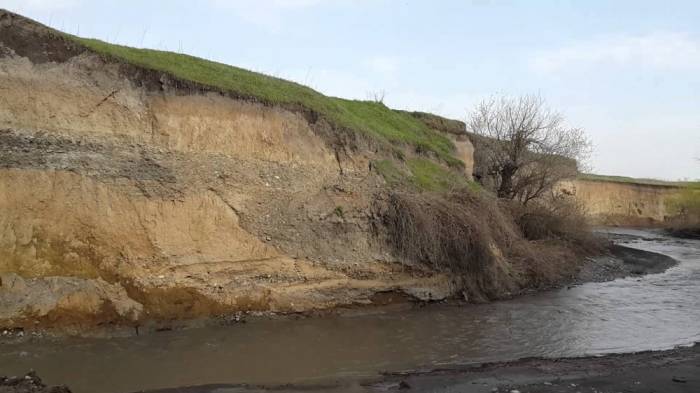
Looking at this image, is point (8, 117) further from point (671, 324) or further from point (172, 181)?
point (671, 324)

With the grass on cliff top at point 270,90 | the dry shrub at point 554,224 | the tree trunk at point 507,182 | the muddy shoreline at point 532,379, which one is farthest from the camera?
the tree trunk at point 507,182

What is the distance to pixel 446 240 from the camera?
12.0 m

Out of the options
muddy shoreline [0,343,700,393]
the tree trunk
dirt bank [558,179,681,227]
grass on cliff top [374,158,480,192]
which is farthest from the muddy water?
dirt bank [558,179,681,227]

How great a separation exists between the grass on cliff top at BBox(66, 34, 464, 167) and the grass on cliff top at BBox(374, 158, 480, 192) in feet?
2.28

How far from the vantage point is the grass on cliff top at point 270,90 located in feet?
35.9

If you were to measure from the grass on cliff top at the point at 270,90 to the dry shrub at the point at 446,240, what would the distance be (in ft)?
8.14

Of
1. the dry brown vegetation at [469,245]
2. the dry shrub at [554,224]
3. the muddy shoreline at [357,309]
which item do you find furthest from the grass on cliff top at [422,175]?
the muddy shoreline at [357,309]

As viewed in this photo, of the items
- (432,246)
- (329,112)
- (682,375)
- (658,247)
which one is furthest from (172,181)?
(658,247)

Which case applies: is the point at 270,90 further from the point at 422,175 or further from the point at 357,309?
the point at 357,309

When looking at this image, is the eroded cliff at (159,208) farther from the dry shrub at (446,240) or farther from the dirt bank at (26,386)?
the dirt bank at (26,386)

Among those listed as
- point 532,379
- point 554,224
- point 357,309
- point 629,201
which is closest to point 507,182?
point 554,224

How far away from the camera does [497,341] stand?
9.32 metres

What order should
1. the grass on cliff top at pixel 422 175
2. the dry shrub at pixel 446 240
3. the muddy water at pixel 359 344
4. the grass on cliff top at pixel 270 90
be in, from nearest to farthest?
the muddy water at pixel 359 344 < the grass on cliff top at pixel 270 90 < the dry shrub at pixel 446 240 < the grass on cliff top at pixel 422 175

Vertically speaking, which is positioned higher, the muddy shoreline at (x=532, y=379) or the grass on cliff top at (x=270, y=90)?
the grass on cliff top at (x=270, y=90)
